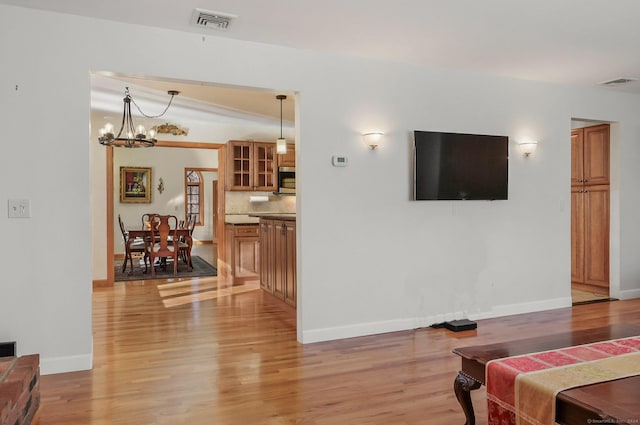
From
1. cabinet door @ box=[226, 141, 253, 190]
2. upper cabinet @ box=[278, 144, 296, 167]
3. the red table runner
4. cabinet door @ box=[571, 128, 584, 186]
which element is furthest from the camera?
upper cabinet @ box=[278, 144, 296, 167]

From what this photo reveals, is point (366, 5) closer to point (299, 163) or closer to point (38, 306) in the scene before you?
point (299, 163)

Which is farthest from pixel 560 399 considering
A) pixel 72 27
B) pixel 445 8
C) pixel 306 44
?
pixel 72 27

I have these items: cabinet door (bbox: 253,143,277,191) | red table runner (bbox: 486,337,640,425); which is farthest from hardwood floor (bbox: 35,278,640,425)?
cabinet door (bbox: 253,143,277,191)

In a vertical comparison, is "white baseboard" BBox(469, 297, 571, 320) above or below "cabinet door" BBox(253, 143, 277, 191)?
below

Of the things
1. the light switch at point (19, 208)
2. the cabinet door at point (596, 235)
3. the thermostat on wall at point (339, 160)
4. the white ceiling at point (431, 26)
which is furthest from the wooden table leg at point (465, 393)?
the cabinet door at point (596, 235)

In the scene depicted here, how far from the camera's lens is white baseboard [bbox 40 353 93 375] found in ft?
10.7

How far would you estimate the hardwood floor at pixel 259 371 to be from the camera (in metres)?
2.60

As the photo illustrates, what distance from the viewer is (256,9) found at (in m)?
3.22

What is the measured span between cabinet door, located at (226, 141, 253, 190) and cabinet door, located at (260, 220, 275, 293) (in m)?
1.92

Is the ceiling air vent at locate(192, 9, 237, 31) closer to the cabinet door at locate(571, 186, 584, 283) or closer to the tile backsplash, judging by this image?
the tile backsplash

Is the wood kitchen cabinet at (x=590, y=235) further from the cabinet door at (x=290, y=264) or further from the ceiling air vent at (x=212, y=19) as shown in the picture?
the ceiling air vent at (x=212, y=19)

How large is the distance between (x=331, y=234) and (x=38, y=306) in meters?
2.24

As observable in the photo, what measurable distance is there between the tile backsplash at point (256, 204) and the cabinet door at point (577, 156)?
14.4ft

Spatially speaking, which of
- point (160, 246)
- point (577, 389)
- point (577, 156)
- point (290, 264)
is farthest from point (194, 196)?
point (577, 389)
